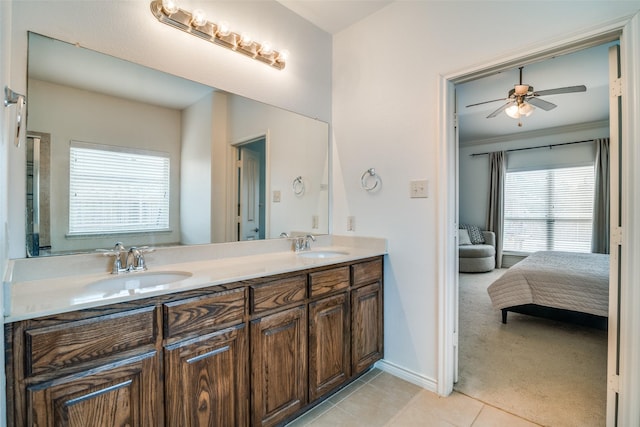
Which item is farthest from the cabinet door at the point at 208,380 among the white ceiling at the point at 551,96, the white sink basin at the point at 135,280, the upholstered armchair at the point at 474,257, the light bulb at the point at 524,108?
the upholstered armchair at the point at 474,257

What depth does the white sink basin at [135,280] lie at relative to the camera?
133 cm

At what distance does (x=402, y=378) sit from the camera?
2.09 metres

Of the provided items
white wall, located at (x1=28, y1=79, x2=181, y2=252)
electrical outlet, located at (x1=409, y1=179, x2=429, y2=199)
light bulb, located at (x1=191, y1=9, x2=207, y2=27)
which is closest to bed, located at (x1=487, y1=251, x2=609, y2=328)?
electrical outlet, located at (x1=409, y1=179, x2=429, y2=199)

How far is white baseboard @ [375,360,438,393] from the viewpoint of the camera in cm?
196

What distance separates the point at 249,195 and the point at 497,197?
545 centimetres

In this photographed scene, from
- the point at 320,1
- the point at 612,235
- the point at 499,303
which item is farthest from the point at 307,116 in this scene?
the point at 499,303

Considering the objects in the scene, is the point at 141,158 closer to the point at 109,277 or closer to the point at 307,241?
the point at 109,277

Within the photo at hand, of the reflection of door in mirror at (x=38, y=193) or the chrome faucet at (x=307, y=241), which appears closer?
the reflection of door in mirror at (x=38, y=193)

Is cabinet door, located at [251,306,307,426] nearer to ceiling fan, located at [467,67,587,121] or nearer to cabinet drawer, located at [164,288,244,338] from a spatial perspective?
cabinet drawer, located at [164,288,244,338]

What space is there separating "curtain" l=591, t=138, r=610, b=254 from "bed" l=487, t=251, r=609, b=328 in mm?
2066

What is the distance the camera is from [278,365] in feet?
4.93

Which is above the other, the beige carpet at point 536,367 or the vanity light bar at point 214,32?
the vanity light bar at point 214,32

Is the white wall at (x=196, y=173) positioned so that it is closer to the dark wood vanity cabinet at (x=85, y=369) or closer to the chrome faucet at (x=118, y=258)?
the chrome faucet at (x=118, y=258)

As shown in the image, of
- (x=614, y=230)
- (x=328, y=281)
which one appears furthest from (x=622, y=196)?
(x=328, y=281)
